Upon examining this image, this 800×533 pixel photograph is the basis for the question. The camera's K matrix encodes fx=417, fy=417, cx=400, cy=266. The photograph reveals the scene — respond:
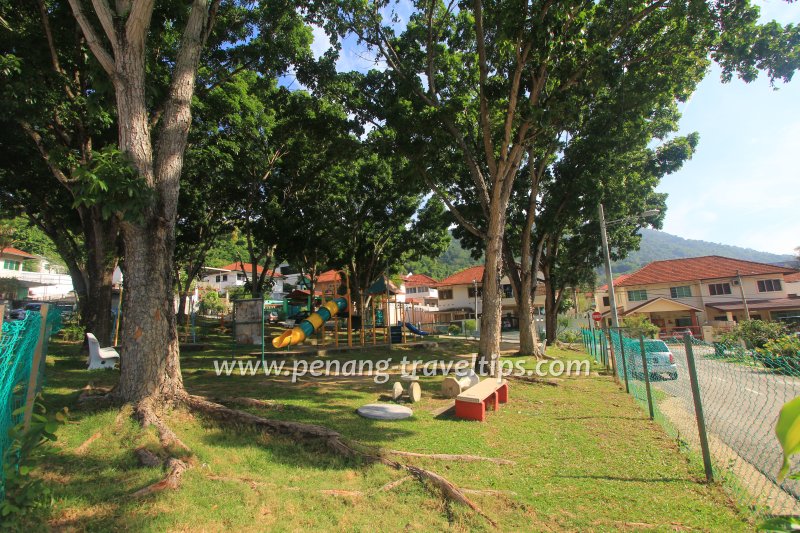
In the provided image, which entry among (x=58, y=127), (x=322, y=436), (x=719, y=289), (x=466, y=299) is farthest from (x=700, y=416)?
(x=466, y=299)

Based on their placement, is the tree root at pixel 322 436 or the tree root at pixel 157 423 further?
the tree root at pixel 157 423

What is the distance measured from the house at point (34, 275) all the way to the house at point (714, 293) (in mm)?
62044

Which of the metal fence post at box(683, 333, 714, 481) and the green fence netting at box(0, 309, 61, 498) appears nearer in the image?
the green fence netting at box(0, 309, 61, 498)

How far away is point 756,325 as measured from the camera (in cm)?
1811

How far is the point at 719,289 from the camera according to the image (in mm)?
39719

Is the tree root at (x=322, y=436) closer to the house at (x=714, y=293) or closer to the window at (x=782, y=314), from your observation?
the house at (x=714, y=293)

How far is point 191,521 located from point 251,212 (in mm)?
18527

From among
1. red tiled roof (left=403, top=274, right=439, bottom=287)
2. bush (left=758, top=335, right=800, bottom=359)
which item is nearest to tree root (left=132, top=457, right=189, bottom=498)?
bush (left=758, top=335, right=800, bottom=359)

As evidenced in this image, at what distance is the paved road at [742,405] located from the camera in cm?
522

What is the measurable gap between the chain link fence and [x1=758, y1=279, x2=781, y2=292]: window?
125ft

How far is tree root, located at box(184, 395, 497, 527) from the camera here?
4320mm

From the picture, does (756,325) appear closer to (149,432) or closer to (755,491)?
(755,491)

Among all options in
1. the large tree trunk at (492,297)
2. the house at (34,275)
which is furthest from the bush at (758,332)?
the house at (34,275)

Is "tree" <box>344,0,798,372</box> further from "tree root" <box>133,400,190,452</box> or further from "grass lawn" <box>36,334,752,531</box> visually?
"tree root" <box>133,400,190,452</box>
